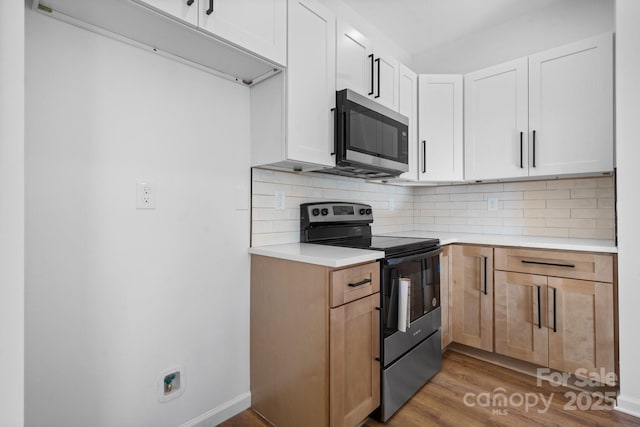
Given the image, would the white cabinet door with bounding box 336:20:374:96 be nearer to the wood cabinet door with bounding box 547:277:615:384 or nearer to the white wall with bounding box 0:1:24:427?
the white wall with bounding box 0:1:24:427

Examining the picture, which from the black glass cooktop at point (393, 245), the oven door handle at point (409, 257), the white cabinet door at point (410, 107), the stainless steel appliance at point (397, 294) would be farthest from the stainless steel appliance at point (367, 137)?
the oven door handle at point (409, 257)

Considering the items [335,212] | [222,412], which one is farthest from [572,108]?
[222,412]

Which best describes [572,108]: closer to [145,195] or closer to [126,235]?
[145,195]

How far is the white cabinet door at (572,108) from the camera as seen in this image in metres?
1.98

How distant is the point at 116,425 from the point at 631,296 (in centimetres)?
259

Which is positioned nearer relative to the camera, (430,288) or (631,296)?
(631,296)

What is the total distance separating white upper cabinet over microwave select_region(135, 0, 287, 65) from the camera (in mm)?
1172

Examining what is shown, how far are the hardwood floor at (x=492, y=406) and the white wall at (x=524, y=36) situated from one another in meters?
2.43

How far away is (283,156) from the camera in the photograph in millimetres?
1587

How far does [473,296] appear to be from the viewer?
2.29m

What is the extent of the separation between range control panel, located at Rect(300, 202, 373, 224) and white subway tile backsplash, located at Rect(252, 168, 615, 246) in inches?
3.2

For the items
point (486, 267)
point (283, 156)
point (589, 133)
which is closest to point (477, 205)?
point (486, 267)

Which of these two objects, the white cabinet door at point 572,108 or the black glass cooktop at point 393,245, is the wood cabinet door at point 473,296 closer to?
the black glass cooktop at point 393,245

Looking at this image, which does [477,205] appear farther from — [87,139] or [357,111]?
[87,139]
